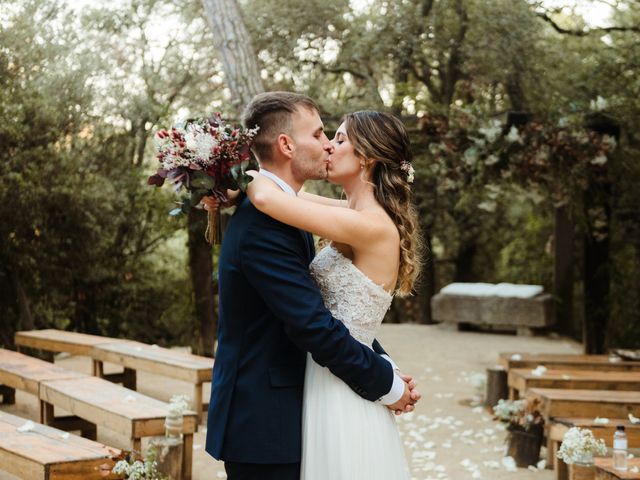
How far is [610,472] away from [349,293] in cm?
185

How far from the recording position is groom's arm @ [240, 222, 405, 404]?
8.29ft

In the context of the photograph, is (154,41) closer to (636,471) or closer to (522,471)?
(522,471)

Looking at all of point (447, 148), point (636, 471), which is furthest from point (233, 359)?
point (447, 148)

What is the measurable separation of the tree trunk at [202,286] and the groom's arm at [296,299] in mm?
7696

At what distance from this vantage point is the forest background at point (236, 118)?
9.55 m

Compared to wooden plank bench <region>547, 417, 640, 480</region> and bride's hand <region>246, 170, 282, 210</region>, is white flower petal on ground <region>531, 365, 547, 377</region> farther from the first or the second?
bride's hand <region>246, 170, 282, 210</region>

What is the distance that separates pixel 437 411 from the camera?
317 inches

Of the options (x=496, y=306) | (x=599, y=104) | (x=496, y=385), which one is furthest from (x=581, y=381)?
(x=496, y=306)

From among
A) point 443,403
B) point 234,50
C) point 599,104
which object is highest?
point 234,50

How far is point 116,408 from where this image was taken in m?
5.36

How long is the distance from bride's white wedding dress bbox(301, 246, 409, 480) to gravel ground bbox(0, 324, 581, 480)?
311 centimetres

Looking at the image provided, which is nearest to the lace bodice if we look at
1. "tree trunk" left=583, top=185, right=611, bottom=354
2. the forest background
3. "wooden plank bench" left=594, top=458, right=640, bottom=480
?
"wooden plank bench" left=594, top=458, right=640, bottom=480

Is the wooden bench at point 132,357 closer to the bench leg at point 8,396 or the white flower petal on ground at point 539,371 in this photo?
the bench leg at point 8,396

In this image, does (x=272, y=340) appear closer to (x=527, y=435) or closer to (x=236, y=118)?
(x=527, y=435)
